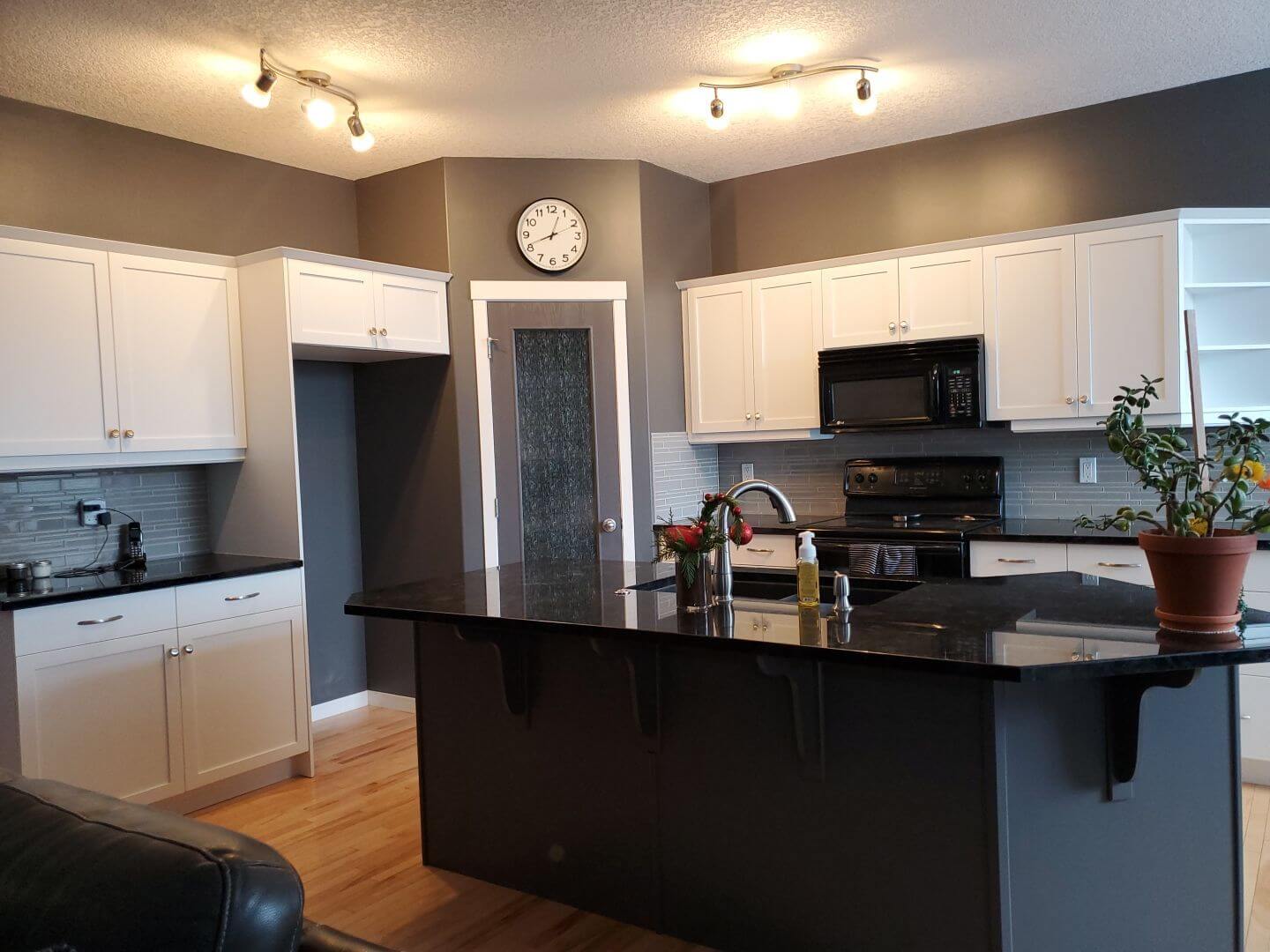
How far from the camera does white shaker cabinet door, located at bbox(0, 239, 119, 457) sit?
3445 millimetres

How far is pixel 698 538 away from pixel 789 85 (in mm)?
2248

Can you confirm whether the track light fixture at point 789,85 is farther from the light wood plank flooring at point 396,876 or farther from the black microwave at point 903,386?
the light wood plank flooring at point 396,876

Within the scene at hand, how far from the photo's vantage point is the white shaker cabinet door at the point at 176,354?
149 inches

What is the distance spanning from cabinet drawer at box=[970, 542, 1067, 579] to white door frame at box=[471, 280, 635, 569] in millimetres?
1549

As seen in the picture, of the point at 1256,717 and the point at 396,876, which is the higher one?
the point at 1256,717

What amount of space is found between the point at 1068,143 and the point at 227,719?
14.1ft

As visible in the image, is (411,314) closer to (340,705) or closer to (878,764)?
(340,705)

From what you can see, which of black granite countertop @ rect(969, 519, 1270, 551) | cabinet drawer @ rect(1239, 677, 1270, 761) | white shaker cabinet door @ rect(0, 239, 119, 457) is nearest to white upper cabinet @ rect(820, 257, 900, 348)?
black granite countertop @ rect(969, 519, 1270, 551)

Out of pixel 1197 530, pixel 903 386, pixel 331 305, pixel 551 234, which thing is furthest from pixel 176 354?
pixel 1197 530

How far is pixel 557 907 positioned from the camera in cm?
284

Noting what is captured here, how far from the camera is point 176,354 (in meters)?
3.95

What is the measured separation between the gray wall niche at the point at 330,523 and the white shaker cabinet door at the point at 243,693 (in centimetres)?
81

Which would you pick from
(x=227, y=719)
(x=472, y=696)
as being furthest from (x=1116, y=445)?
(x=227, y=719)

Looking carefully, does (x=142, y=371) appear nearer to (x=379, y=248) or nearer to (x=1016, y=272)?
(x=379, y=248)
